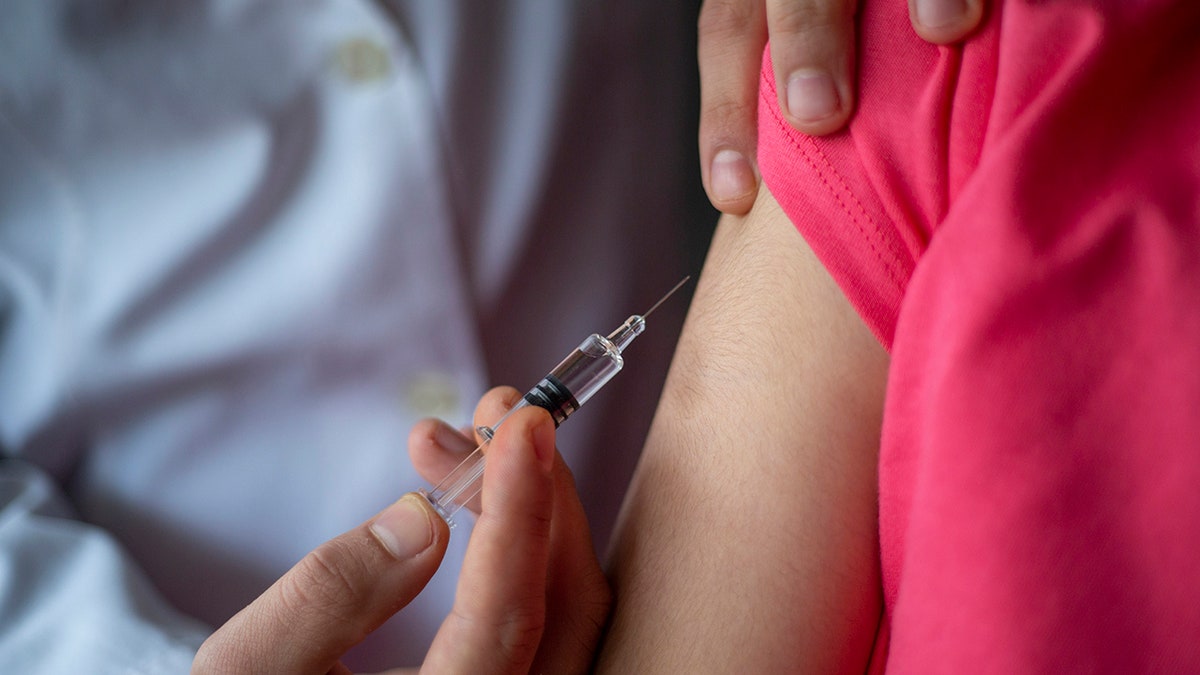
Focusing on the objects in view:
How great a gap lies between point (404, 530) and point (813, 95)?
1.39ft

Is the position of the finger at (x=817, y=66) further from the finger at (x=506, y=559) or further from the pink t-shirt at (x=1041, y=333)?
the finger at (x=506, y=559)

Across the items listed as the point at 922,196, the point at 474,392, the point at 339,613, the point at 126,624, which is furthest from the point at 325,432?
the point at 922,196

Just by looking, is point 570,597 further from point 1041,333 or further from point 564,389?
point 1041,333

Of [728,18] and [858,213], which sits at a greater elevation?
[728,18]

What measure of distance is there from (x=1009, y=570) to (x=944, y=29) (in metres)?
0.35

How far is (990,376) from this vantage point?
47 cm

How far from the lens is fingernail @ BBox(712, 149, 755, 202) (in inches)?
27.5

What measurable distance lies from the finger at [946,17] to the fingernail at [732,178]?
7.4 inches

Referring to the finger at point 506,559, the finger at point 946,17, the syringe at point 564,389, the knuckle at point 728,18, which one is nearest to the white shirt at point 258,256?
the knuckle at point 728,18

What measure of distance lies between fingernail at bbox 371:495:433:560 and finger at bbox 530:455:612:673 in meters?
0.14

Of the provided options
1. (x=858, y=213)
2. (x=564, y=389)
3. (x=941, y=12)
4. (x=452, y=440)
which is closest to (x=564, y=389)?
(x=564, y=389)

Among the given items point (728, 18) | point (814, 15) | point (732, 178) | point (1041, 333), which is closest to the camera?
point (1041, 333)

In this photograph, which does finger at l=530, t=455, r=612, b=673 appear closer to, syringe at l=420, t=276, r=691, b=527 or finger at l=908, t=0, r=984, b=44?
syringe at l=420, t=276, r=691, b=527

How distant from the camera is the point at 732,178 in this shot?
707 millimetres
